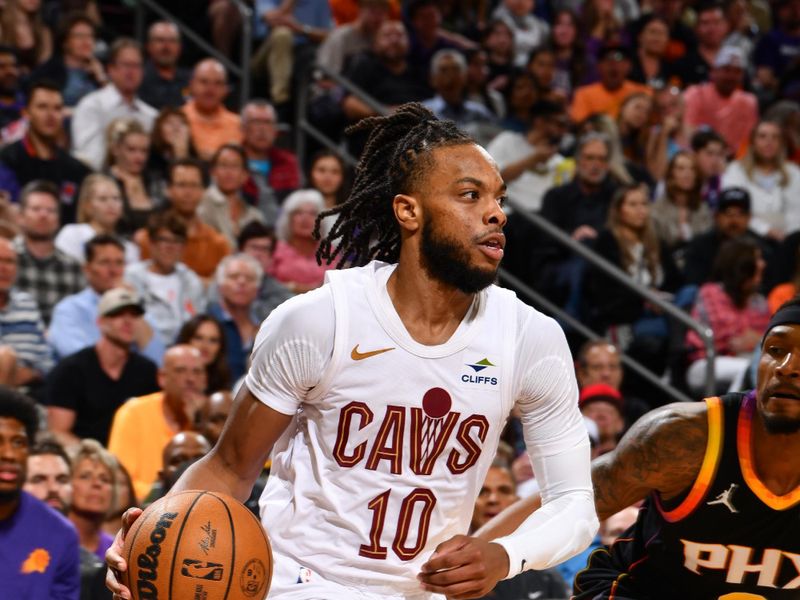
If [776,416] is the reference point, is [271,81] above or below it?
above

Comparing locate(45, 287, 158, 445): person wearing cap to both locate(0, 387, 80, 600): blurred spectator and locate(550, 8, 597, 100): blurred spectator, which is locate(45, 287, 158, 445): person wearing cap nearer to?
locate(0, 387, 80, 600): blurred spectator

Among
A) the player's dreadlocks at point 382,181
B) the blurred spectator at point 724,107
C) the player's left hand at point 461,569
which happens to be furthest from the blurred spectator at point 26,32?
the player's left hand at point 461,569

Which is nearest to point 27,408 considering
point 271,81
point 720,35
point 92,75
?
point 92,75

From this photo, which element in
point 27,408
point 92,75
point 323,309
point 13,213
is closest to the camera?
point 323,309

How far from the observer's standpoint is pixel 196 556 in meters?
3.22

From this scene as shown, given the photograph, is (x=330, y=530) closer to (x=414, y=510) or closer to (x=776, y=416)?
(x=414, y=510)

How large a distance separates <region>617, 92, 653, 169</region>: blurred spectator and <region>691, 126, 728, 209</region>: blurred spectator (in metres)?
0.45

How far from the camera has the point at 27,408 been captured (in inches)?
212

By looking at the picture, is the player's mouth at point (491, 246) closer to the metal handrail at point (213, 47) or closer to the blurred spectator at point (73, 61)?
the blurred spectator at point (73, 61)

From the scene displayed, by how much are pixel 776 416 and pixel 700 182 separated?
6.49 metres

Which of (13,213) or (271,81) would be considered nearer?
(13,213)

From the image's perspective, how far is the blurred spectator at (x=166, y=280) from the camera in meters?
7.98

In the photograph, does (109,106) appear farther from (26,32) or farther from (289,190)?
(289,190)

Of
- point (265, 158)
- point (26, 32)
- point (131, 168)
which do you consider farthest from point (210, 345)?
point (26, 32)
